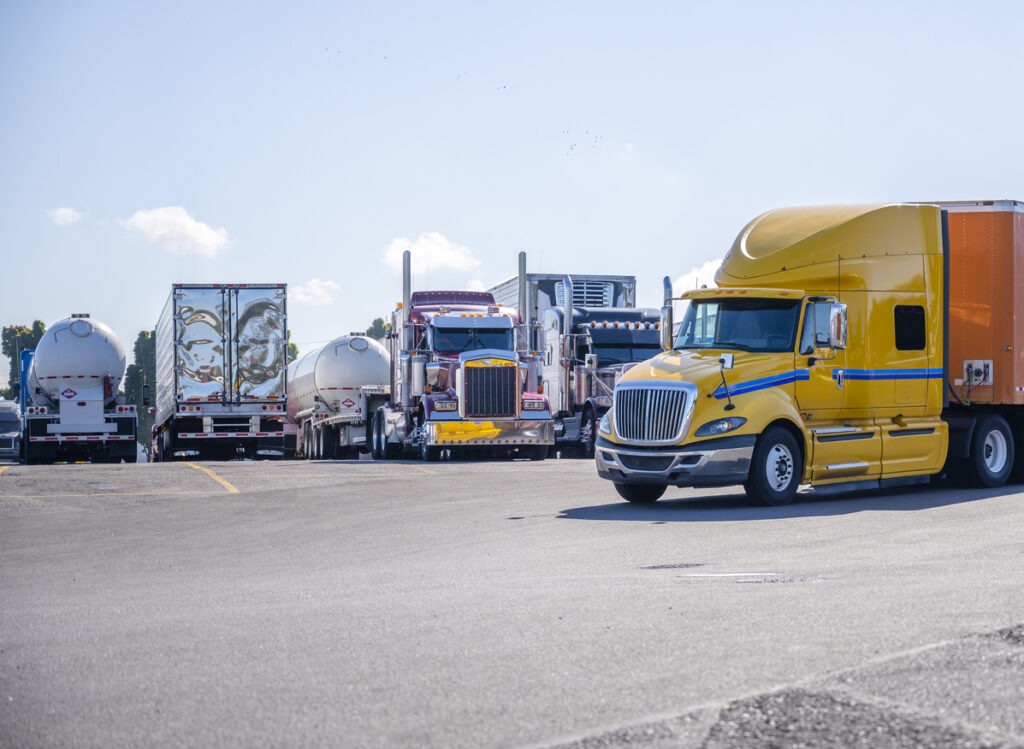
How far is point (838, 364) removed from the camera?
1586 centimetres

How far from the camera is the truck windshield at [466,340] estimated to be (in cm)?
2811

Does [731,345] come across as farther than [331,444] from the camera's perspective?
No

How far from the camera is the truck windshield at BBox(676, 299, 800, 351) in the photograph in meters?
15.5

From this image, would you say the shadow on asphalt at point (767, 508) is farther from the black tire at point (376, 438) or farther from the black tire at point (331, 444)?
the black tire at point (331, 444)

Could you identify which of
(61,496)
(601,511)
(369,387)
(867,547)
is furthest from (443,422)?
(867,547)

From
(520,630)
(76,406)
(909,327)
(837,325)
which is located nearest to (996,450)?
(909,327)

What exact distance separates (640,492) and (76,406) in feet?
71.0

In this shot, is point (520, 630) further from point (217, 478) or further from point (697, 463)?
point (217, 478)

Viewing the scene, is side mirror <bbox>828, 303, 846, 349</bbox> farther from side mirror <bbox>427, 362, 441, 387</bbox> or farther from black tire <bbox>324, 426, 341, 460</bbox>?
black tire <bbox>324, 426, 341, 460</bbox>

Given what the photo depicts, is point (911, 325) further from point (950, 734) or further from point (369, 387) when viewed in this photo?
point (369, 387)

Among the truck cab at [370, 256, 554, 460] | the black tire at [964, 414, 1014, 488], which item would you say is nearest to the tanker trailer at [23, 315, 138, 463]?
the truck cab at [370, 256, 554, 460]

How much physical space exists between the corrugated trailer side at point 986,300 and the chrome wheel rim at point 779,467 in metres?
3.57

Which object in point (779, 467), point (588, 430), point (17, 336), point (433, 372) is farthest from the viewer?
point (17, 336)

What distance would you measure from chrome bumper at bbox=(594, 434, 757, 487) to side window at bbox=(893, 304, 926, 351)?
309 centimetres
